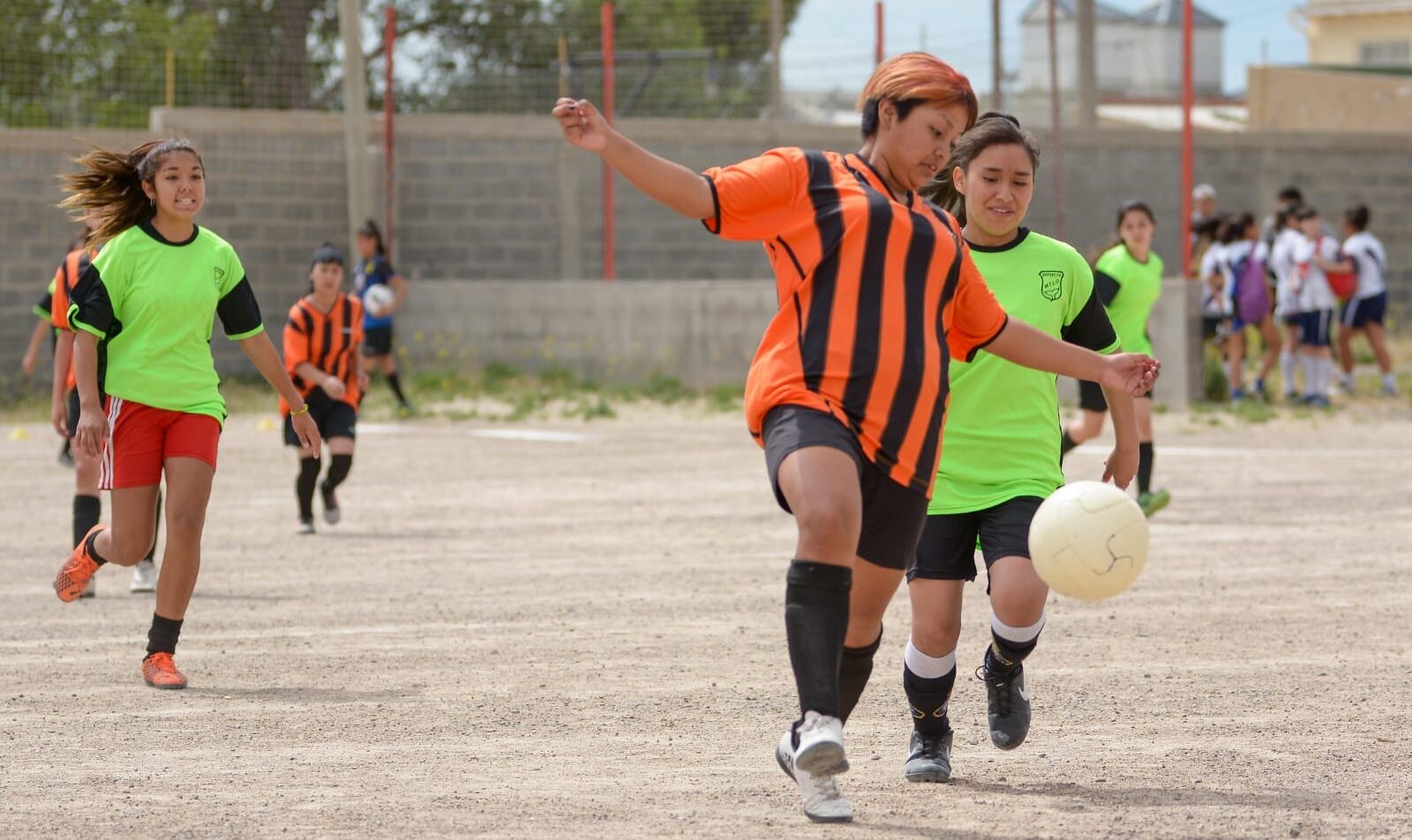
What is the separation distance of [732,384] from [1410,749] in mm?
13425

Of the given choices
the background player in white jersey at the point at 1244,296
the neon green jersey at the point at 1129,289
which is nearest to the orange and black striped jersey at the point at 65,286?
the neon green jersey at the point at 1129,289

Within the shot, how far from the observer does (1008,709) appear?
198 inches

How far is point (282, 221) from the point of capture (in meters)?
20.1

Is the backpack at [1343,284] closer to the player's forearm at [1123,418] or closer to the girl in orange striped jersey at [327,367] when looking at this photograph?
the girl in orange striped jersey at [327,367]

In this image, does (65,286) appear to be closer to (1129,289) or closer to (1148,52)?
(1129,289)

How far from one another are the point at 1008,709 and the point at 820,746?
44.8 inches

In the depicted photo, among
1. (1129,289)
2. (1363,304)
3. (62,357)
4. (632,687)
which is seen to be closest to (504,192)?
(1363,304)

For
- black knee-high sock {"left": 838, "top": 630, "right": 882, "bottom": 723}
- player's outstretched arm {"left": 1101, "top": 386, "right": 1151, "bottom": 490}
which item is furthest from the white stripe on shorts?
player's outstretched arm {"left": 1101, "top": 386, "right": 1151, "bottom": 490}

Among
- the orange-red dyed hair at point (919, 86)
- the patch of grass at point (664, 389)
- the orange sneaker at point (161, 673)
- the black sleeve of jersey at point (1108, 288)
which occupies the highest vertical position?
the orange-red dyed hair at point (919, 86)

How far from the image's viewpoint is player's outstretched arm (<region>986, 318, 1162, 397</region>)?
4.59m

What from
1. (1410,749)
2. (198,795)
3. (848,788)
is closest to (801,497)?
(848,788)

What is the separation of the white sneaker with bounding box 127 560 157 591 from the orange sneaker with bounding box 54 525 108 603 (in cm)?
177

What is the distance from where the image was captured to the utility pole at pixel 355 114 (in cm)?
1895

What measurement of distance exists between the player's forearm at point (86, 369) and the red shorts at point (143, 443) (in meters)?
0.10
